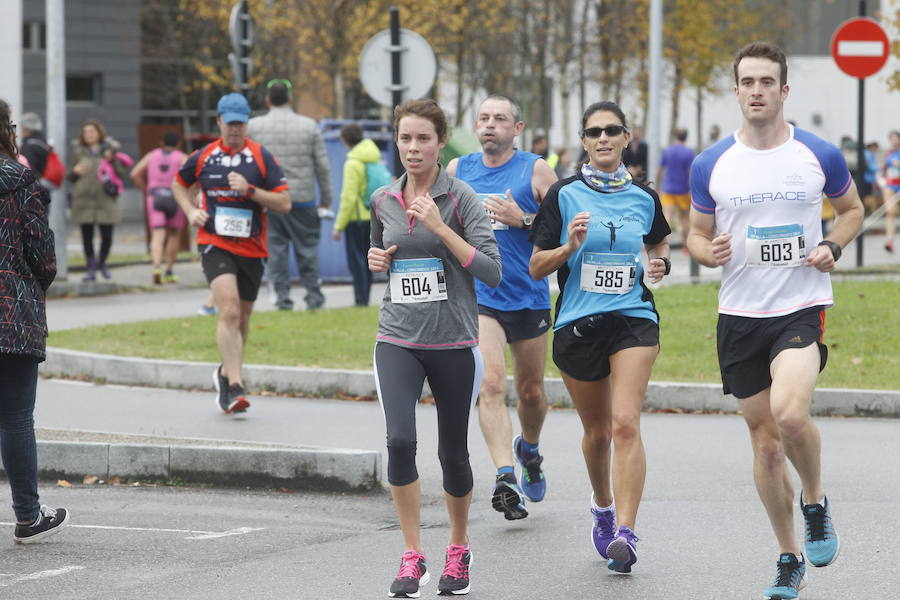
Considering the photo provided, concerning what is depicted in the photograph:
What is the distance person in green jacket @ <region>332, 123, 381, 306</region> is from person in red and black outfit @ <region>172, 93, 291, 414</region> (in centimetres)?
524

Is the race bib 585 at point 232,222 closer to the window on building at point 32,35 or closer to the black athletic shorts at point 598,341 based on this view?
the black athletic shorts at point 598,341

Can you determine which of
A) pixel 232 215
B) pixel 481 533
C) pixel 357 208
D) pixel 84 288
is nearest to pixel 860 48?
pixel 357 208

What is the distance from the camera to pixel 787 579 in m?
5.97

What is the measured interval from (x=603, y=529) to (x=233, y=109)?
4.83 metres

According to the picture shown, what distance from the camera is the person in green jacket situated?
1614 cm

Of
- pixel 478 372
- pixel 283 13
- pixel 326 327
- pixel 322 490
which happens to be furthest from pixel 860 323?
pixel 283 13

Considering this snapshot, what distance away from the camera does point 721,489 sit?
8.27 metres

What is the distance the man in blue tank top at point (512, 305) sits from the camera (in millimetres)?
7746

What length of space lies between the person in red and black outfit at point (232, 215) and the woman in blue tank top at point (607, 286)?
409cm

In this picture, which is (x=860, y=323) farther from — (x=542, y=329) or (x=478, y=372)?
(x=478, y=372)

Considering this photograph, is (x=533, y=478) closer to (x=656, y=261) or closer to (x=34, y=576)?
(x=656, y=261)

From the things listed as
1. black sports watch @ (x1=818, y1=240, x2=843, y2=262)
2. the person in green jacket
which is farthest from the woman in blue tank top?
the person in green jacket

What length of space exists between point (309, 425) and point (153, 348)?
11.1ft

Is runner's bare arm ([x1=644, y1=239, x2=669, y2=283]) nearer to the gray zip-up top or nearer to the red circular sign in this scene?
the gray zip-up top
